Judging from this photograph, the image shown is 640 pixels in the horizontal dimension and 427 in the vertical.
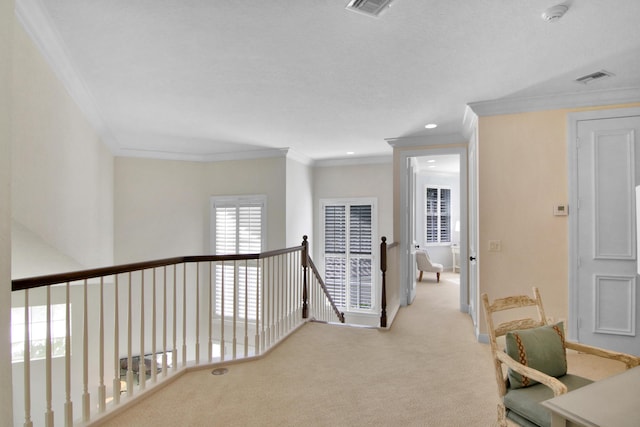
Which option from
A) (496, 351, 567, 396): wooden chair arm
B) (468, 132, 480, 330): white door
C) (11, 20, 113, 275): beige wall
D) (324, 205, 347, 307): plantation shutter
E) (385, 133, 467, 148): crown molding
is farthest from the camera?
(324, 205, 347, 307): plantation shutter

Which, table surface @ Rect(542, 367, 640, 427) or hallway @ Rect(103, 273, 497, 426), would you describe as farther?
hallway @ Rect(103, 273, 497, 426)

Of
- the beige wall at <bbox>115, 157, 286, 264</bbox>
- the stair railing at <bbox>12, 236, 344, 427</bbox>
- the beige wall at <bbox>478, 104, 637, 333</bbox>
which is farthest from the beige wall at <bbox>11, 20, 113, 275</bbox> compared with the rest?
the beige wall at <bbox>478, 104, 637, 333</bbox>

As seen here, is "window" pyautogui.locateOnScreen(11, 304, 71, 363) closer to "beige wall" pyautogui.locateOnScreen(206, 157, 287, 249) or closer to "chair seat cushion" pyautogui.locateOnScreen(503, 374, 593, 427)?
"beige wall" pyautogui.locateOnScreen(206, 157, 287, 249)

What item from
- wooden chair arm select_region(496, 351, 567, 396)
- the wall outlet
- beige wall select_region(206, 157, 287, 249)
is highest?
beige wall select_region(206, 157, 287, 249)

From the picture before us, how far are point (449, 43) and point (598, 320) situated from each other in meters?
3.02

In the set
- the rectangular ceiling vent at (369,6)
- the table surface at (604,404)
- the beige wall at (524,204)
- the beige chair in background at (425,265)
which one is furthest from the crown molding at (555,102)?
the beige chair in background at (425,265)

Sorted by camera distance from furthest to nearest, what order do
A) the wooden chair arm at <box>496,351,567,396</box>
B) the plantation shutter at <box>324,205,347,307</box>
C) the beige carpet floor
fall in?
the plantation shutter at <box>324,205,347,307</box>
the beige carpet floor
the wooden chair arm at <box>496,351,567,396</box>

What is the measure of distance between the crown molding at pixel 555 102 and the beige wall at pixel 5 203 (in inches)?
148

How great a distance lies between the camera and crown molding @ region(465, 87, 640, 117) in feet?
11.0

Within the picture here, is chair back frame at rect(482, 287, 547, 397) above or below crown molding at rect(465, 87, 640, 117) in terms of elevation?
below

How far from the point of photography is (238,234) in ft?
21.6

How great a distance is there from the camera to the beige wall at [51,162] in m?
2.52

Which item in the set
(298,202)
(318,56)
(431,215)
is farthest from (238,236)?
(431,215)

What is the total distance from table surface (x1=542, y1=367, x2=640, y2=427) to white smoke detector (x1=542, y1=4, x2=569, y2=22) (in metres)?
1.97
